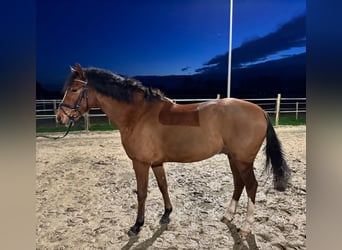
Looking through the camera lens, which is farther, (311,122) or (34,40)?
(311,122)

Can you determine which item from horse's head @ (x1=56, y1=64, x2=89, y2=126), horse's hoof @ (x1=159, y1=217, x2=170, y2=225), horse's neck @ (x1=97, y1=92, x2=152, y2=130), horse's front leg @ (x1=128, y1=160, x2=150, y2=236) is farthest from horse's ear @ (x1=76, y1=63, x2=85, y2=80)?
horse's hoof @ (x1=159, y1=217, x2=170, y2=225)

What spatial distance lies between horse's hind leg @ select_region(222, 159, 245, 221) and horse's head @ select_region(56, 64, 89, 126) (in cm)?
77

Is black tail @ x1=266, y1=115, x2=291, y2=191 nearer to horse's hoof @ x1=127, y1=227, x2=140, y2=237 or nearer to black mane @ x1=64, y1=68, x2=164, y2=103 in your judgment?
black mane @ x1=64, y1=68, x2=164, y2=103

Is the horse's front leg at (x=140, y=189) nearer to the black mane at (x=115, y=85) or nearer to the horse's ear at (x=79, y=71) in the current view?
the black mane at (x=115, y=85)

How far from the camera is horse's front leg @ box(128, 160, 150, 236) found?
1.53m

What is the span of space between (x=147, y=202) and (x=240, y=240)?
49cm

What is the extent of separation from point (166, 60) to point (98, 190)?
0.70 meters

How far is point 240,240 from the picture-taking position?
156cm

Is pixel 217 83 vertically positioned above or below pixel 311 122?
above

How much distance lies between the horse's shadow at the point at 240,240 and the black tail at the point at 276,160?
0.28 meters

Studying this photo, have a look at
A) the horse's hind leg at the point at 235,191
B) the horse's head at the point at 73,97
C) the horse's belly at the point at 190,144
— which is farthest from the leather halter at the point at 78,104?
the horse's hind leg at the point at 235,191

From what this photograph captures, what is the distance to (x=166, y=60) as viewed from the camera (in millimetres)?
1539
